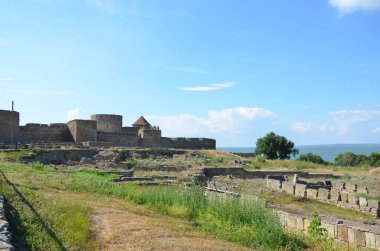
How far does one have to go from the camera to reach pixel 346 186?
23.5 meters

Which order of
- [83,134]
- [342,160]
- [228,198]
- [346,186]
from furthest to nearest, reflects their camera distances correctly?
[342,160] < [83,134] < [346,186] < [228,198]

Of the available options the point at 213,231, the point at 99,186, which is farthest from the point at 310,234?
the point at 99,186

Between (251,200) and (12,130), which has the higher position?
(12,130)

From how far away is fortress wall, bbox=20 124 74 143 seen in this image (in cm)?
4284

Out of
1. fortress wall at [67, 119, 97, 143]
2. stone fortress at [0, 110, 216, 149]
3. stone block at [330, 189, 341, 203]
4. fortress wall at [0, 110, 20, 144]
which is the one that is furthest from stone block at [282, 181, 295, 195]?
fortress wall at [0, 110, 20, 144]

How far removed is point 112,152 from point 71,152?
3241 millimetres

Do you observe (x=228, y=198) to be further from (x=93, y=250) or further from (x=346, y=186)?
(x=346, y=186)

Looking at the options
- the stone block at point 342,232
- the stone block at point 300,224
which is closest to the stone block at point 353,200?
the stone block at point 300,224

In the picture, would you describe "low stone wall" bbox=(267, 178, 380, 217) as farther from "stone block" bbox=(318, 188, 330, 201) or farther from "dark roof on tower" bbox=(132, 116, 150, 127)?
"dark roof on tower" bbox=(132, 116, 150, 127)

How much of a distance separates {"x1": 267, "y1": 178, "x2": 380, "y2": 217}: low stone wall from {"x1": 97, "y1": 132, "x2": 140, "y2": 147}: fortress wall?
79.8 feet

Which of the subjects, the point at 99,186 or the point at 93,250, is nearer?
the point at 93,250

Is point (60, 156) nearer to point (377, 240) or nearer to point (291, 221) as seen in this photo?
point (291, 221)

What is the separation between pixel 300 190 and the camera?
21688mm

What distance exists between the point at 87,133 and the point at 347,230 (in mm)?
36541
